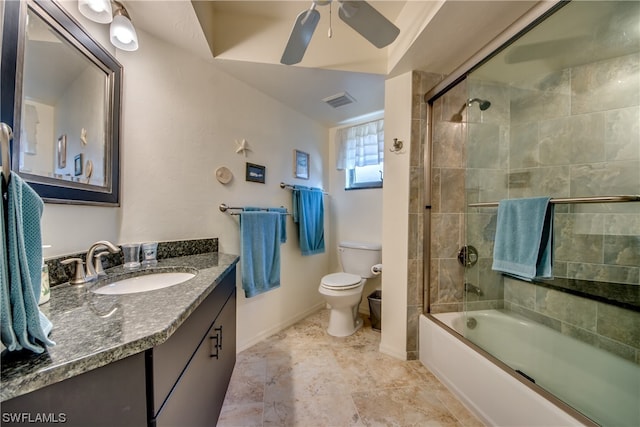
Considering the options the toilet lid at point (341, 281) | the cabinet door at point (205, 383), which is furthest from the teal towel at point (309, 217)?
the cabinet door at point (205, 383)

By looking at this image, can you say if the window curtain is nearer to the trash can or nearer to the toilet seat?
the toilet seat

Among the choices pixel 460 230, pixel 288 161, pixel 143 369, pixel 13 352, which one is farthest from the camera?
pixel 288 161

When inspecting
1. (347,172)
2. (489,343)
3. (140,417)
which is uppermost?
(347,172)

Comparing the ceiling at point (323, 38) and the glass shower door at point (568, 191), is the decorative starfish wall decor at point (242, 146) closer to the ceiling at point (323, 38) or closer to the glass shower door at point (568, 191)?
the ceiling at point (323, 38)

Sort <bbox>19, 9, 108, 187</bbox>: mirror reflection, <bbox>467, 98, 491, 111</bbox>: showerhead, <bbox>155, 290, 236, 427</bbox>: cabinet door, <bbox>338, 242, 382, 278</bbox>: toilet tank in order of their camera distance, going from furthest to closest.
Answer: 1. <bbox>338, 242, 382, 278</bbox>: toilet tank
2. <bbox>467, 98, 491, 111</bbox>: showerhead
3. <bbox>19, 9, 108, 187</bbox>: mirror reflection
4. <bbox>155, 290, 236, 427</bbox>: cabinet door

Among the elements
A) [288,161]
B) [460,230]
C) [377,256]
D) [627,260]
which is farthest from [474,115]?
[288,161]

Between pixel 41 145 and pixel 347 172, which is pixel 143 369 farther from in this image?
pixel 347 172

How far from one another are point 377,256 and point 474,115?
1.37 metres

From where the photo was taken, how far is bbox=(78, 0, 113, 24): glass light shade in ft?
3.14

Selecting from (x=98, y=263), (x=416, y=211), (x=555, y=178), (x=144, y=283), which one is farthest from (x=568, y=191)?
(x=98, y=263)

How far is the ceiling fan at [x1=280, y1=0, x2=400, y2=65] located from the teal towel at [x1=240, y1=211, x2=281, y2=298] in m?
A: 1.14

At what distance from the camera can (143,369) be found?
0.55 metres

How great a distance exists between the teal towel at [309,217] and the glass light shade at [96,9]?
60.3 inches

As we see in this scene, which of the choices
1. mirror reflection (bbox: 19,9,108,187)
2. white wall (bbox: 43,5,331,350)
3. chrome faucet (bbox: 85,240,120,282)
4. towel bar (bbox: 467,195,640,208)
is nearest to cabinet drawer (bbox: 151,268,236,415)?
chrome faucet (bbox: 85,240,120,282)
